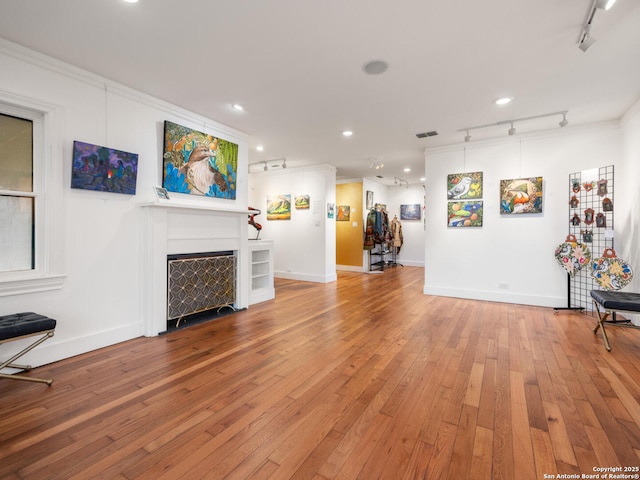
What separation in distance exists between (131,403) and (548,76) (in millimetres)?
4750

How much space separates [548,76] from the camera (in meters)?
3.04

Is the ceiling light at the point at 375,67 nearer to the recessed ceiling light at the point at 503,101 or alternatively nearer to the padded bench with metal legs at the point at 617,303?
the recessed ceiling light at the point at 503,101

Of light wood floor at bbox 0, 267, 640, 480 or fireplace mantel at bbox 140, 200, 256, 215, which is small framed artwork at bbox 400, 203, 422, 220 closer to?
light wood floor at bbox 0, 267, 640, 480

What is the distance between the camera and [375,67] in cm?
288

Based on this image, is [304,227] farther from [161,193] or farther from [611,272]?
[611,272]

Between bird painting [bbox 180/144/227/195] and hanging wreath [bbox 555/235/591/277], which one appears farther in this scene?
hanging wreath [bbox 555/235/591/277]

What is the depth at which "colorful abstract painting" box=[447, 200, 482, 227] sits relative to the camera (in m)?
5.19

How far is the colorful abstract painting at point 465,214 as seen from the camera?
5.19 m

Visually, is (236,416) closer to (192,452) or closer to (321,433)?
(192,452)

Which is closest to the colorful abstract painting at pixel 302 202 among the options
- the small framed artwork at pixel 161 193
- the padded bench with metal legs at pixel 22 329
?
the small framed artwork at pixel 161 193

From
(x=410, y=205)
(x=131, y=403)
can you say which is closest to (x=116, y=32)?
(x=131, y=403)

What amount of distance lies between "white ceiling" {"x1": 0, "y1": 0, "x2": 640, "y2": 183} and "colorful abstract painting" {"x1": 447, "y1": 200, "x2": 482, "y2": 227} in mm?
1512

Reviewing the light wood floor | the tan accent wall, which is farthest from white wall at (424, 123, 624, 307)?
the tan accent wall

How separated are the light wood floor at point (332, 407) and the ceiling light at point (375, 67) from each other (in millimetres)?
2810
